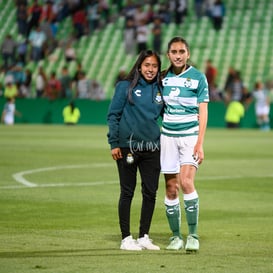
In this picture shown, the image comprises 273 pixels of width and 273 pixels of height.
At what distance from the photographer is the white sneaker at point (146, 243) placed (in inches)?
419

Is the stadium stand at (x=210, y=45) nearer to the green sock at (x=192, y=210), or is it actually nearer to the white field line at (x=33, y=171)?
the white field line at (x=33, y=171)

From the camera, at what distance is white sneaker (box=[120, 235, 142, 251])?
10570 millimetres

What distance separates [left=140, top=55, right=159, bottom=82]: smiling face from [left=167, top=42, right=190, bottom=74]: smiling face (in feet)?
0.75

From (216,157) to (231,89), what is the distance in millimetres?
17070

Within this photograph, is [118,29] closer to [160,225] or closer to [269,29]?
[269,29]

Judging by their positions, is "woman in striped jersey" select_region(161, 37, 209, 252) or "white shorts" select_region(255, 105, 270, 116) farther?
"white shorts" select_region(255, 105, 270, 116)

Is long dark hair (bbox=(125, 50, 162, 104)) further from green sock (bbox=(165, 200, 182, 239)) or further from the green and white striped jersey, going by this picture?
green sock (bbox=(165, 200, 182, 239))

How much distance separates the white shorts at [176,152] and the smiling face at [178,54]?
704 millimetres

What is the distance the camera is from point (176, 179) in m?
10.8

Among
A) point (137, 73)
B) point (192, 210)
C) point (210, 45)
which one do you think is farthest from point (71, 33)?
point (192, 210)

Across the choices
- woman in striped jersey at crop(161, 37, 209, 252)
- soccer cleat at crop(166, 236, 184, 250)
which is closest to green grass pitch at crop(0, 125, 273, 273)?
soccer cleat at crop(166, 236, 184, 250)

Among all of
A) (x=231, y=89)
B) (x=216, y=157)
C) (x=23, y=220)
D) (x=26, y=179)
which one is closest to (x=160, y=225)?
(x=23, y=220)

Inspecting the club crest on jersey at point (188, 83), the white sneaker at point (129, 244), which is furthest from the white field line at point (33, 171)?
the club crest on jersey at point (188, 83)

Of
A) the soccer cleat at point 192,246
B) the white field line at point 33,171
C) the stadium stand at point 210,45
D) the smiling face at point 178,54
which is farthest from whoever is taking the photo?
the stadium stand at point 210,45
